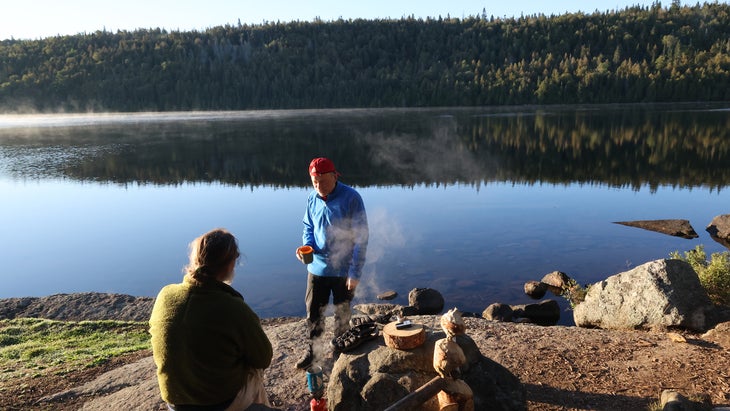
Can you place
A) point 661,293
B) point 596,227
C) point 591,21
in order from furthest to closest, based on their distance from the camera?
point 591,21
point 596,227
point 661,293

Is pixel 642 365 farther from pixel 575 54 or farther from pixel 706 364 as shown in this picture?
pixel 575 54

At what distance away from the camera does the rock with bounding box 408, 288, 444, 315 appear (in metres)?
12.5

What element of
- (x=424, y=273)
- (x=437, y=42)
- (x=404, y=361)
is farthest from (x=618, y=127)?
(x=437, y=42)

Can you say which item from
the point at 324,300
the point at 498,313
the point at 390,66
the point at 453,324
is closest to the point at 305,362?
the point at 324,300

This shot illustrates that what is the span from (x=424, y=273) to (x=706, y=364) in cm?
951

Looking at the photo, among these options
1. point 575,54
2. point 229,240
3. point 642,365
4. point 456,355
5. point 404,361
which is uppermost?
point 575,54

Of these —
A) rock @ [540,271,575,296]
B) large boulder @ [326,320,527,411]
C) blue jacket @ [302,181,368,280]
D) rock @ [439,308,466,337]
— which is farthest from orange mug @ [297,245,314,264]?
rock @ [540,271,575,296]

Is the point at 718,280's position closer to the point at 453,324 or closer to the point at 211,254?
the point at 453,324

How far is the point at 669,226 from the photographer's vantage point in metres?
19.8

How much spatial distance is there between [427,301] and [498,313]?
1.89 meters

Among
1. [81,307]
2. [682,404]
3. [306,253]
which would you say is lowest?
[81,307]

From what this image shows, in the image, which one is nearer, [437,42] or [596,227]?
[596,227]

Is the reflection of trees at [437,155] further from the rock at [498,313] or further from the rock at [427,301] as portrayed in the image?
the rock at [498,313]

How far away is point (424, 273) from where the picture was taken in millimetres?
15648
